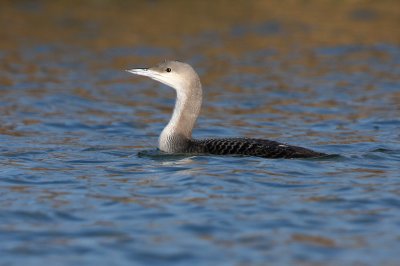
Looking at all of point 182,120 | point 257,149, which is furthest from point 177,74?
point 257,149

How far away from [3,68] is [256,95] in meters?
4.71

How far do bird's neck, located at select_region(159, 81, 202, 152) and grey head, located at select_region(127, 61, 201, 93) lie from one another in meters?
0.03

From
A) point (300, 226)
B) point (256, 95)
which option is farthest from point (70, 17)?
point (300, 226)

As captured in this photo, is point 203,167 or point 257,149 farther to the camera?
point 257,149

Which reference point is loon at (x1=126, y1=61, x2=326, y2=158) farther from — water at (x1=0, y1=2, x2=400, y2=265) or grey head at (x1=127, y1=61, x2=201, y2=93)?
water at (x1=0, y1=2, x2=400, y2=265)

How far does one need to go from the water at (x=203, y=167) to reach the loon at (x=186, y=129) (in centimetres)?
14

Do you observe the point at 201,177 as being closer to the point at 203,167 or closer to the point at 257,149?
the point at 203,167

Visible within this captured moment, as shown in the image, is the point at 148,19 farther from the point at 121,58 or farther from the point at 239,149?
the point at 239,149

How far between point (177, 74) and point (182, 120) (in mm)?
467

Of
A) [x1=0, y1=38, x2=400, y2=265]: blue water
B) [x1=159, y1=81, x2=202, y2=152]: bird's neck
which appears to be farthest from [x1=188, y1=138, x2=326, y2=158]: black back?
[x1=159, y1=81, x2=202, y2=152]: bird's neck

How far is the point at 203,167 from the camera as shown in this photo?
8.29 metres

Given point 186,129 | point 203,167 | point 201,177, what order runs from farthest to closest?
point 186,129 → point 203,167 → point 201,177

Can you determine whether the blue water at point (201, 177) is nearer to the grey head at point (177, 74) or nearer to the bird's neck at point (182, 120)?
the bird's neck at point (182, 120)

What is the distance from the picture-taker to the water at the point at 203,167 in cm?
596
